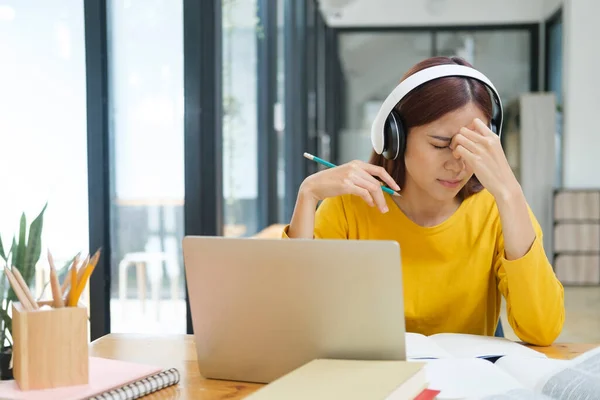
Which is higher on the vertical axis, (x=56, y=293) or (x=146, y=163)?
(x=146, y=163)

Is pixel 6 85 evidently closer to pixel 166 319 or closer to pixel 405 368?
pixel 166 319

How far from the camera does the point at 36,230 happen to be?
115 cm

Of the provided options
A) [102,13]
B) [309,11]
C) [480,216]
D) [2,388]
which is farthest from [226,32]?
[309,11]

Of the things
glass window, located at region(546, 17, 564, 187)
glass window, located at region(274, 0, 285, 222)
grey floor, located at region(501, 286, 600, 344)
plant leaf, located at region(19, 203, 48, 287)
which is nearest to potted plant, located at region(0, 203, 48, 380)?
plant leaf, located at region(19, 203, 48, 287)

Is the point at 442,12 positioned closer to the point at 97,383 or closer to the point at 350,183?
the point at 350,183

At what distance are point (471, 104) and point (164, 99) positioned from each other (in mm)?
1059

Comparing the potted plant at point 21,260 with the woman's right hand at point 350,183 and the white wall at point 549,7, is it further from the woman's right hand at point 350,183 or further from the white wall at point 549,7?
the white wall at point 549,7

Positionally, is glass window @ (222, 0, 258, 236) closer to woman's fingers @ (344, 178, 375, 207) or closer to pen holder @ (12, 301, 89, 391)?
woman's fingers @ (344, 178, 375, 207)

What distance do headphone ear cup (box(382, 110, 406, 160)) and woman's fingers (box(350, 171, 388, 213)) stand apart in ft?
0.30

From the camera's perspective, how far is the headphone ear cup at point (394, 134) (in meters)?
1.42

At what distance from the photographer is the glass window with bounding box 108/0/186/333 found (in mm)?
1994

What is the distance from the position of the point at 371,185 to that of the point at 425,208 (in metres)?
0.24

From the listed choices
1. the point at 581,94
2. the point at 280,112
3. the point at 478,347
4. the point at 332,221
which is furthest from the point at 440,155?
the point at 581,94

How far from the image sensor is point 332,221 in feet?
5.19
